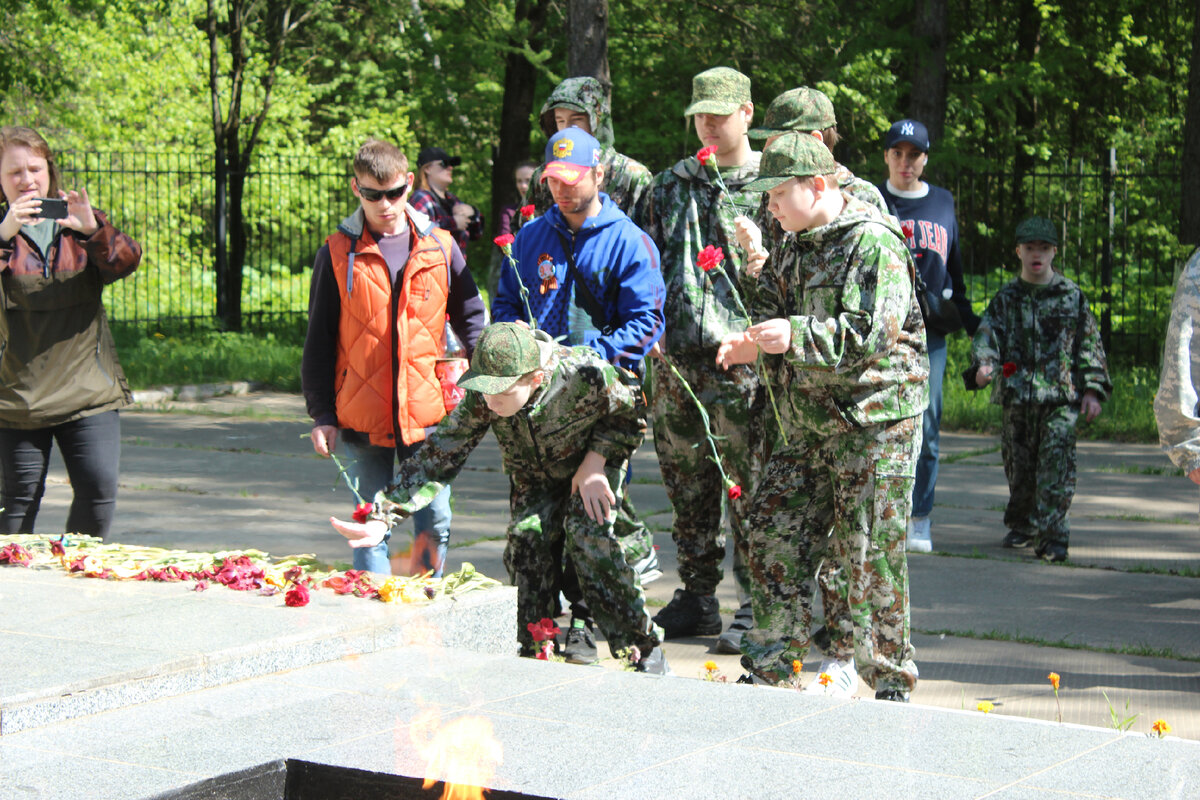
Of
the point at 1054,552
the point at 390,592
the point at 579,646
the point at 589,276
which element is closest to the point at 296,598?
the point at 390,592

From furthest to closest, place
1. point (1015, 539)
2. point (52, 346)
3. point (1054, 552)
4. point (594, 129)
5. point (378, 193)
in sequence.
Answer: point (1015, 539), point (1054, 552), point (594, 129), point (52, 346), point (378, 193)

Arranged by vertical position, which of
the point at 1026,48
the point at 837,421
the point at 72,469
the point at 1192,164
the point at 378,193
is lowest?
the point at 72,469

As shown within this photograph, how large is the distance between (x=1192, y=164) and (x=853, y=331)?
9558mm

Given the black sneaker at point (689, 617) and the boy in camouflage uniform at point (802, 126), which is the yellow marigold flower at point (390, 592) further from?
the boy in camouflage uniform at point (802, 126)

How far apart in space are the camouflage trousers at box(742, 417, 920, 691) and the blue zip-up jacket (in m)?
0.84

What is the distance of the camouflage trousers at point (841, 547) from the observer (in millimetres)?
3965

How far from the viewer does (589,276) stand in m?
4.80

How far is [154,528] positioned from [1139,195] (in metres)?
11.7

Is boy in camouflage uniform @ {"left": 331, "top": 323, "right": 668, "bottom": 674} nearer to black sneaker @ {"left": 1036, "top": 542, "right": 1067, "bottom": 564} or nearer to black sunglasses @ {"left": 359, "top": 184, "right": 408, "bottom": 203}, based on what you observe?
black sunglasses @ {"left": 359, "top": 184, "right": 408, "bottom": 203}

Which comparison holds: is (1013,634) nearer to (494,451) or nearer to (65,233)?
(65,233)

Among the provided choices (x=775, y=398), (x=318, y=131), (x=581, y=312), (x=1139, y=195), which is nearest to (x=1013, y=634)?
(x=775, y=398)

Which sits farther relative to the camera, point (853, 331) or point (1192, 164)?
A: point (1192, 164)

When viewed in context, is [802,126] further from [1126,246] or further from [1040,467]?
→ [1126,246]

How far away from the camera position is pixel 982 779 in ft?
9.50
